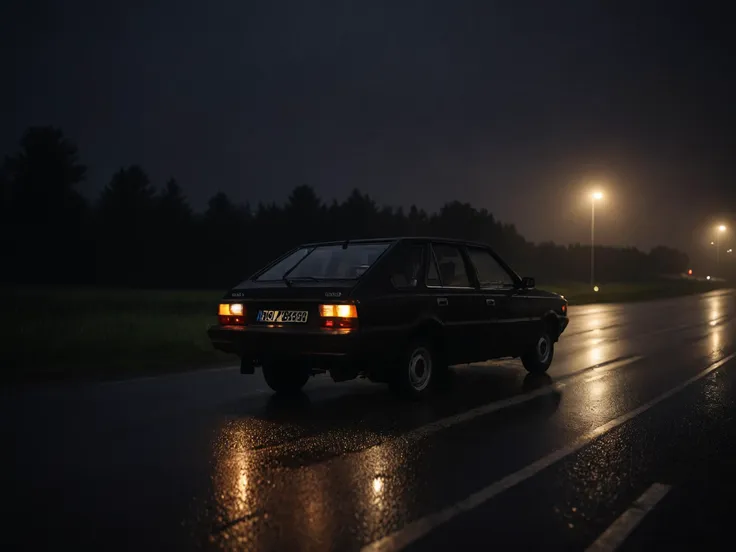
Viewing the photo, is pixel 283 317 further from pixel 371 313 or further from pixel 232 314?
pixel 371 313

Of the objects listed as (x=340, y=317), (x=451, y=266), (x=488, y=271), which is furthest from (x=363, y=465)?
(x=488, y=271)

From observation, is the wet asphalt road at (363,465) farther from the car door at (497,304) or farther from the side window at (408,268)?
the side window at (408,268)

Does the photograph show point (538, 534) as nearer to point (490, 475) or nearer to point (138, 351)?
point (490, 475)

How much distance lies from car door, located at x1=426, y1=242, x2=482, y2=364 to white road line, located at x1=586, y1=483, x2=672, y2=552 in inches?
143

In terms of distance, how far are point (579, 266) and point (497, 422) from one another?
105162 millimetres

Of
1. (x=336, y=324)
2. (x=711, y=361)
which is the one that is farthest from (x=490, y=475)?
(x=711, y=361)

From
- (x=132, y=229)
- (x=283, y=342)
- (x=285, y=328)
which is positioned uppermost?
(x=132, y=229)

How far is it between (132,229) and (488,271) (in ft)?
230

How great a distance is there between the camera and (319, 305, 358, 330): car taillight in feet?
23.1

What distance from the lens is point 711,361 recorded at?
11.3 metres

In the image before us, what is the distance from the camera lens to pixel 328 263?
8102 mm

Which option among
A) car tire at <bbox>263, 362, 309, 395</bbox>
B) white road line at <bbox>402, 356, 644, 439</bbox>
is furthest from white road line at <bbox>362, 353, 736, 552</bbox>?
car tire at <bbox>263, 362, 309, 395</bbox>

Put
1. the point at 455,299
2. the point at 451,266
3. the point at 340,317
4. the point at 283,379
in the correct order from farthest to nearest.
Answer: the point at 451,266 → the point at 283,379 → the point at 455,299 → the point at 340,317

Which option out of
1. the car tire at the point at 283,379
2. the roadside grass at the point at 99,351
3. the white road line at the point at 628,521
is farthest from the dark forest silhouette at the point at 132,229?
the white road line at the point at 628,521
